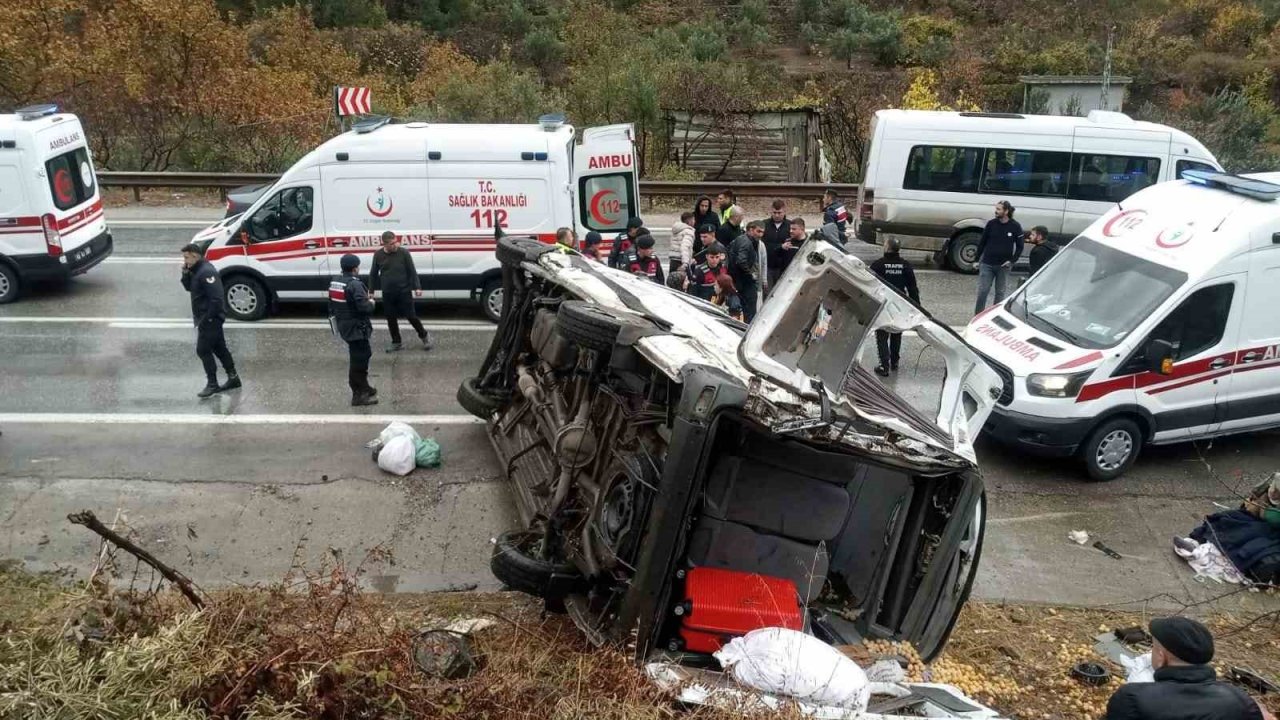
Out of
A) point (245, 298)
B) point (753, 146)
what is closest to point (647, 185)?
point (753, 146)

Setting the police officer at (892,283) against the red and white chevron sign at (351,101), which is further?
the red and white chevron sign at (351,101)

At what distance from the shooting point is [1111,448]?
862 centimetres

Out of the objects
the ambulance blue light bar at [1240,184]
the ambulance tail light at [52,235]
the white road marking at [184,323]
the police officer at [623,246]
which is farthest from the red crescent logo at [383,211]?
the ambulance blue light bar at [1240,184]

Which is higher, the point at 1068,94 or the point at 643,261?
the point at 1068,94

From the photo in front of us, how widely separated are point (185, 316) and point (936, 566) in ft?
32.3

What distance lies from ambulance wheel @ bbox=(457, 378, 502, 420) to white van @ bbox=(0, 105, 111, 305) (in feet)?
22.4

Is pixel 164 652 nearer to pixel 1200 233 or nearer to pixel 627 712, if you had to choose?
pixel 627 712

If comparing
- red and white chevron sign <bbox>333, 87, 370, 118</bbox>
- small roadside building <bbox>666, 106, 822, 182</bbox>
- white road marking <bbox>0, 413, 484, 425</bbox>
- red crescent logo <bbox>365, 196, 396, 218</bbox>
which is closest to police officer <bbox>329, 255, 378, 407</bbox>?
white road marking <bbox>0, 413, 484, 425</bbox>

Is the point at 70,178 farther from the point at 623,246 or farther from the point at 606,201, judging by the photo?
the point at 623,246

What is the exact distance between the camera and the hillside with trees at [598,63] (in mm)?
20578

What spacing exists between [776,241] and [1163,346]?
184 inches

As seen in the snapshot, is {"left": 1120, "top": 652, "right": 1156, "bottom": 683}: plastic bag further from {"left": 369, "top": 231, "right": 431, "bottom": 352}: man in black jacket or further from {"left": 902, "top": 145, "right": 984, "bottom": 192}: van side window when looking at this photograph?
{"left": 902, "top": 145, "right": 984, "bottom": 192}: van side window

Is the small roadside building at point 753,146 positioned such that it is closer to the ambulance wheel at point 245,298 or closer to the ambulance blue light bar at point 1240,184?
the ambulance wheel at point 245,298

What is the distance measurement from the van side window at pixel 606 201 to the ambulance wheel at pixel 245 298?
389 cm
